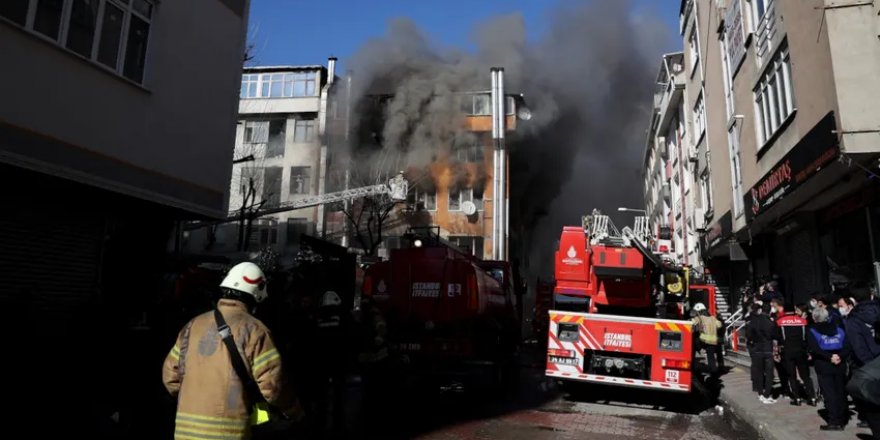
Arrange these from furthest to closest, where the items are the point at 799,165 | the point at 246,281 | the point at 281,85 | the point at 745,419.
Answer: the point at 281,85, the point at 799,165, the point at 745,419, the point at 246,281

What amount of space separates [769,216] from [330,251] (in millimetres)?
9325

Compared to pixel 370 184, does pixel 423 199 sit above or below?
below

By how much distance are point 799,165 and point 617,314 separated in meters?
3.68

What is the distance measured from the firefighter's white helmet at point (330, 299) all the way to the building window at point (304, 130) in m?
26.1

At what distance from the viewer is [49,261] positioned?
7.62m

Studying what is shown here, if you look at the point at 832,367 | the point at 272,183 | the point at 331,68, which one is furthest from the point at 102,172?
the point at 331,68

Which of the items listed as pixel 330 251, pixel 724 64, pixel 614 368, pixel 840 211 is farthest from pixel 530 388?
pixel 724 64

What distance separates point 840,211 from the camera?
30.1 ft

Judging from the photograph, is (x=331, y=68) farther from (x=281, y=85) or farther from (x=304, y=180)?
A: (x=304, y=180)

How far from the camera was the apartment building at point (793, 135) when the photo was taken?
7.27 m

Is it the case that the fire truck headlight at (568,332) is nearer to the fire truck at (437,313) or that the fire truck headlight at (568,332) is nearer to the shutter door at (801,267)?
the fire truck at (437,313)

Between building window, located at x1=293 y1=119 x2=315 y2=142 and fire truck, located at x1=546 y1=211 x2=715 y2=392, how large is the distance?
2511 cm

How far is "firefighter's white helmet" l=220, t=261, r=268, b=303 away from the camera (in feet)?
8.61

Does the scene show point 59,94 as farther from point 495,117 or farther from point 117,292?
point 495,117
